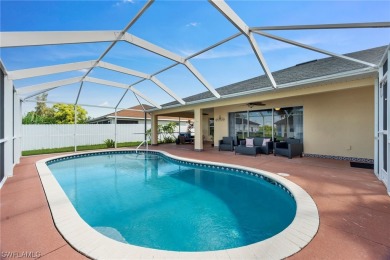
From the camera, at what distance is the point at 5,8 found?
5172 millimetres

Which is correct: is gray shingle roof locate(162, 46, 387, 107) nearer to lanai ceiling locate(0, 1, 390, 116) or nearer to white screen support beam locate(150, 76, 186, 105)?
lanai ceiling locate(0, 1, 390, 116)

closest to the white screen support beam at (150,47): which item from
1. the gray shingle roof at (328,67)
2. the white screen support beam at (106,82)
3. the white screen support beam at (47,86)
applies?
the gray shingle roof at (328,67)

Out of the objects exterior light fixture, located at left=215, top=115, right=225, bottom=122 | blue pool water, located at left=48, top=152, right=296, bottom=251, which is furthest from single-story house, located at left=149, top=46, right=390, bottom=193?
blue pool water, located at left=48, top=152, right=296, bottom=251

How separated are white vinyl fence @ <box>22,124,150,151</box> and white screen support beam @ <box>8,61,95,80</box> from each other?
622 cm

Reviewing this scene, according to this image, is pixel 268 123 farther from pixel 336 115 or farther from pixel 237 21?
pixel 237 21

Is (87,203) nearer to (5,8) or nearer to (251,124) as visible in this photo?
(5,8)

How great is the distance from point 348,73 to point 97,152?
13932 millimetres

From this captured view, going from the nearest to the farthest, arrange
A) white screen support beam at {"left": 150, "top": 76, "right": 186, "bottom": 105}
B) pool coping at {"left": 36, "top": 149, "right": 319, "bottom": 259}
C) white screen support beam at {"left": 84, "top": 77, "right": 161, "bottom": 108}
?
1. pool coping at {"left": 36, "top": 149, "right": 319, "bottom": 259}
2. white screen support beam at {"left": 150, "top": 76, "right": 186, "bottom": 105}
3. white screen support beam at {"left": 84, "top": 77, "right": 161, "bottom": 108}

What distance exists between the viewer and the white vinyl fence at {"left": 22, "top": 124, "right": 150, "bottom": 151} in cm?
1351

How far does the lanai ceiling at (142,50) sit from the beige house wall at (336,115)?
158 centimetres

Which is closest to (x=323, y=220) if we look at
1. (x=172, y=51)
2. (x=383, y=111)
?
(x=383, y=111)

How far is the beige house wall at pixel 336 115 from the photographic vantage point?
8016 millimetres

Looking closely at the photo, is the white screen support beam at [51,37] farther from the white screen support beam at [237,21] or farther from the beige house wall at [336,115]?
the beige house wall at [336,115]

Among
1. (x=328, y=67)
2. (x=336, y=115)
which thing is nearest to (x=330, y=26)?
(x=328, y=67)
